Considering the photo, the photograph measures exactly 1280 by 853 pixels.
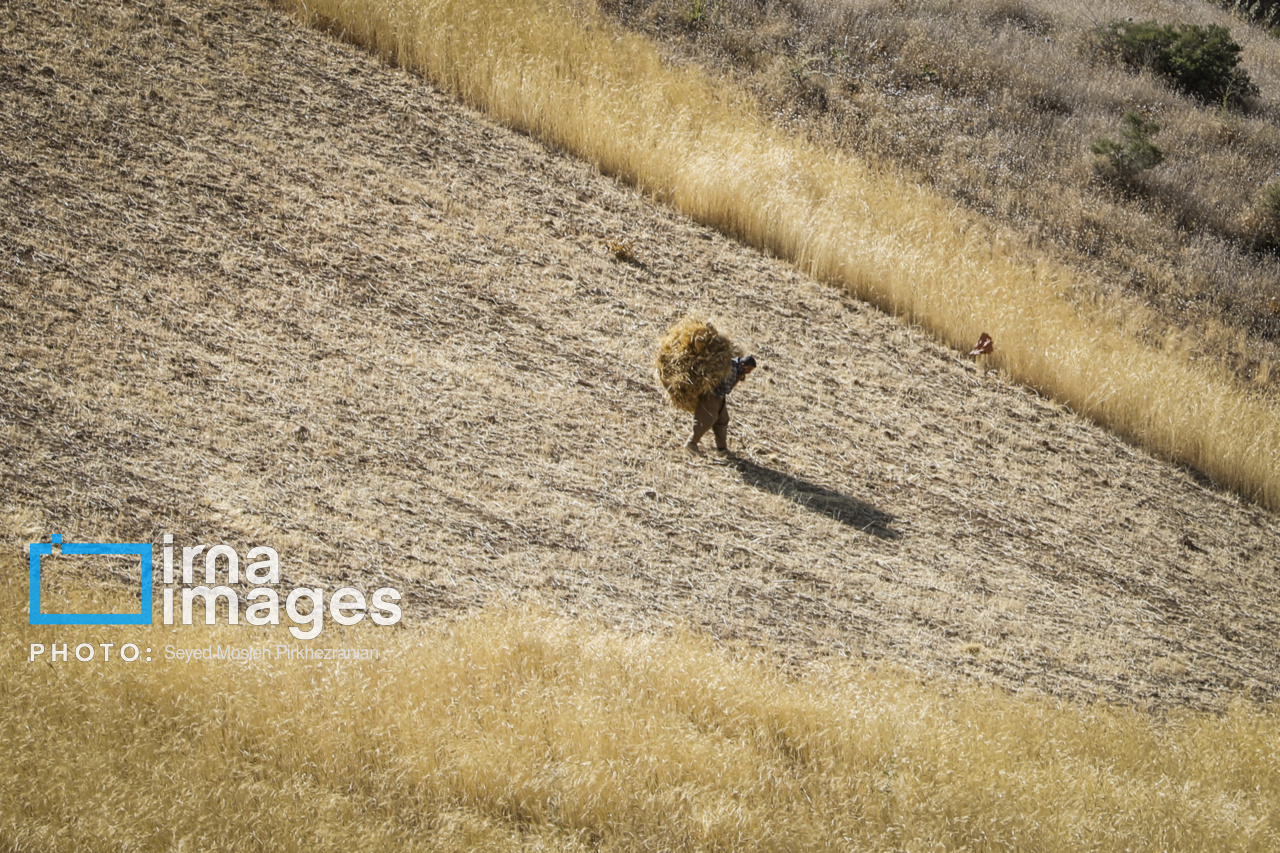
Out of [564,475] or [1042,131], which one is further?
[1042,131]

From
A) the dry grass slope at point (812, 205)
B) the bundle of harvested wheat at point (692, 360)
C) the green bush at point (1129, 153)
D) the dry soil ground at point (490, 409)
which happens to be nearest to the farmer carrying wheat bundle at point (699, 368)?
the bundle of harvested wheat at point (692, 360)

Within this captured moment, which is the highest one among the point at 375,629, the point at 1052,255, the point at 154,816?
the point at 1052,255

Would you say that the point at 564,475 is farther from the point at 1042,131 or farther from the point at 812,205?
the point at 1042,131

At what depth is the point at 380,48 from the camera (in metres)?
13.2

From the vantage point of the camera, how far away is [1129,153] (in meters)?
13.8

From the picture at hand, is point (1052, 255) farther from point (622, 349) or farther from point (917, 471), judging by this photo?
point (622, 349)

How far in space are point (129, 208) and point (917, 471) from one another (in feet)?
24.8

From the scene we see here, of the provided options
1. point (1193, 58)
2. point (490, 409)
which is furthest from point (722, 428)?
point (1193, 58)

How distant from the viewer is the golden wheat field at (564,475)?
505 centimetres

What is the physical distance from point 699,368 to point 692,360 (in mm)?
79

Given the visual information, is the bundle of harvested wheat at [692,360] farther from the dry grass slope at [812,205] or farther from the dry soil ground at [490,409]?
the dry grass slope at [812,205]

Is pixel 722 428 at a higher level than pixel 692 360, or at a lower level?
lower

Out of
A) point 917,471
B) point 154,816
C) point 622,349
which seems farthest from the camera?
point 622,349

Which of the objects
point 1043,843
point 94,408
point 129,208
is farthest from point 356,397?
point 1043,843
